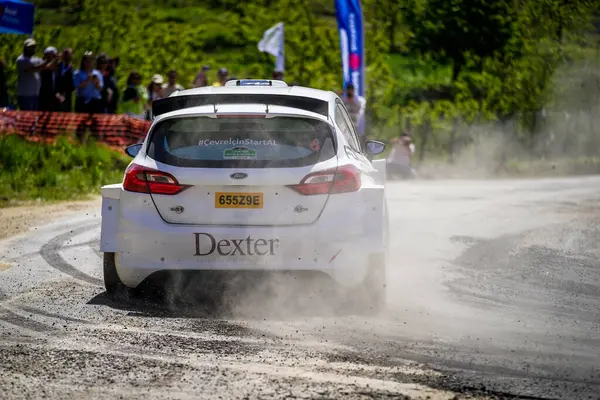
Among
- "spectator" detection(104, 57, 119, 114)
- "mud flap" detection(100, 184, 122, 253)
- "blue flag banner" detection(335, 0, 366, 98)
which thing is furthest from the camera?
"blue flag banner" detection(335, 0, 366, 98)

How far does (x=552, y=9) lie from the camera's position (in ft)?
133

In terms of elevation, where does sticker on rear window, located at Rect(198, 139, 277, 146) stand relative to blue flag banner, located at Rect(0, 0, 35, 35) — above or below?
below

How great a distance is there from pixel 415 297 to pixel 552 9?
109 feet

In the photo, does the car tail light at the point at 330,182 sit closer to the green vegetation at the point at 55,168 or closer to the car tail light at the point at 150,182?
the car tail light at the point at 150,182

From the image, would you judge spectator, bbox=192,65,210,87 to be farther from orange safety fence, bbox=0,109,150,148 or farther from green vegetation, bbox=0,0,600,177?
green vegetation, bbox=0,0,600,177

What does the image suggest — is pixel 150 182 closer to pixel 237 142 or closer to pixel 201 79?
pixel 237 142

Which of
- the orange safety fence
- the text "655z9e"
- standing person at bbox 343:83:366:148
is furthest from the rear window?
standing person at bbox 343:83:366:148

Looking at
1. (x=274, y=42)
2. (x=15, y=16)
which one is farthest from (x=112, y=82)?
(x=274, y=42)

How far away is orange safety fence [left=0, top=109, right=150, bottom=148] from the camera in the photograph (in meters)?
20.2

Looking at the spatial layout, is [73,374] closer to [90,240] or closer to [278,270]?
[278,270]

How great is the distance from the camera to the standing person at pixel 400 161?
84.8 ft

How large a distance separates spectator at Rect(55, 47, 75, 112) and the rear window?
12674mm

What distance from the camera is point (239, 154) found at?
828 cm

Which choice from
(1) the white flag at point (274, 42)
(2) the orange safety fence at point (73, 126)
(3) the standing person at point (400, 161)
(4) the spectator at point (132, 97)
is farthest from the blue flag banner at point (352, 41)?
(2) the orange safety fence at point (73, 126)
